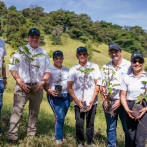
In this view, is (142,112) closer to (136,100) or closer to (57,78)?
(136,100)

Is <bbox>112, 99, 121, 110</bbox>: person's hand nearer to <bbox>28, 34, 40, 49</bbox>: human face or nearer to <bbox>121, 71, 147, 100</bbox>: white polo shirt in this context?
<bbox>121, 71, 147, 100</bbox>: white polo shirt

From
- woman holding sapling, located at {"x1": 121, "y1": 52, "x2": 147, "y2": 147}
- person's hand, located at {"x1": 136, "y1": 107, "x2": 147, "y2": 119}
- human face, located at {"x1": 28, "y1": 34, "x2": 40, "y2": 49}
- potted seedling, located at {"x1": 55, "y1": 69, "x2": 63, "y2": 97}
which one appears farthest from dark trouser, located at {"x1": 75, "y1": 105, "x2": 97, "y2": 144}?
human face, located at {"x1": 28, "y1": 34, "x2": 40, "y2": 49}

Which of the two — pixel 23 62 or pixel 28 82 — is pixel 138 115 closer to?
pixel 28 82

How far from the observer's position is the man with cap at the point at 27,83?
11.4ft

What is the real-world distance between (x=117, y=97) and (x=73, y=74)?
3.45ft

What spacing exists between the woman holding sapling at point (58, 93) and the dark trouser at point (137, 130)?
1462 millimetres

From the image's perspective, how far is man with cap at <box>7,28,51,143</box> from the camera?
3.46 metres

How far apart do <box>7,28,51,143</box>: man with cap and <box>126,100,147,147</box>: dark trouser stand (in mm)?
1904

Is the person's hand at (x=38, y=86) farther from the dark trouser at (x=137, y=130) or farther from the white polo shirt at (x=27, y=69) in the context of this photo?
the dark trouser at (x=137, y=130)

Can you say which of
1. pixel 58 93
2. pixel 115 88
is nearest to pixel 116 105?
pixel 115 88

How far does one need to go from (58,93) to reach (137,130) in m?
1.76

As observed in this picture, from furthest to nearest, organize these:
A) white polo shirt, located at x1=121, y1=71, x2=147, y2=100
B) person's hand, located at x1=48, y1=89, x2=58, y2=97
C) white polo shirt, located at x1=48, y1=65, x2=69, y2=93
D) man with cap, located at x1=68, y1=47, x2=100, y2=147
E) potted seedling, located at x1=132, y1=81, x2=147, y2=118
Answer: white polo shirt, located at x1=48, y1=65, x2=69, y2=93 → person's hand, located at x1=48, y1=89, x2=58, y2=97 → man with cap, located at x1=68, y1=47, x2=100, y2=147 → white polo shirt, located at x1=121, y1=71, x2=147, y2=100 → potted seedling, located at x1=132, y1=81, x2=147, y2=118

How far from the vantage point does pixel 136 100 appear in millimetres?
2955

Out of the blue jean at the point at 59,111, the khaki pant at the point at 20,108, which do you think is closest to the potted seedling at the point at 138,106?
the blue jean at the point at 59,111
